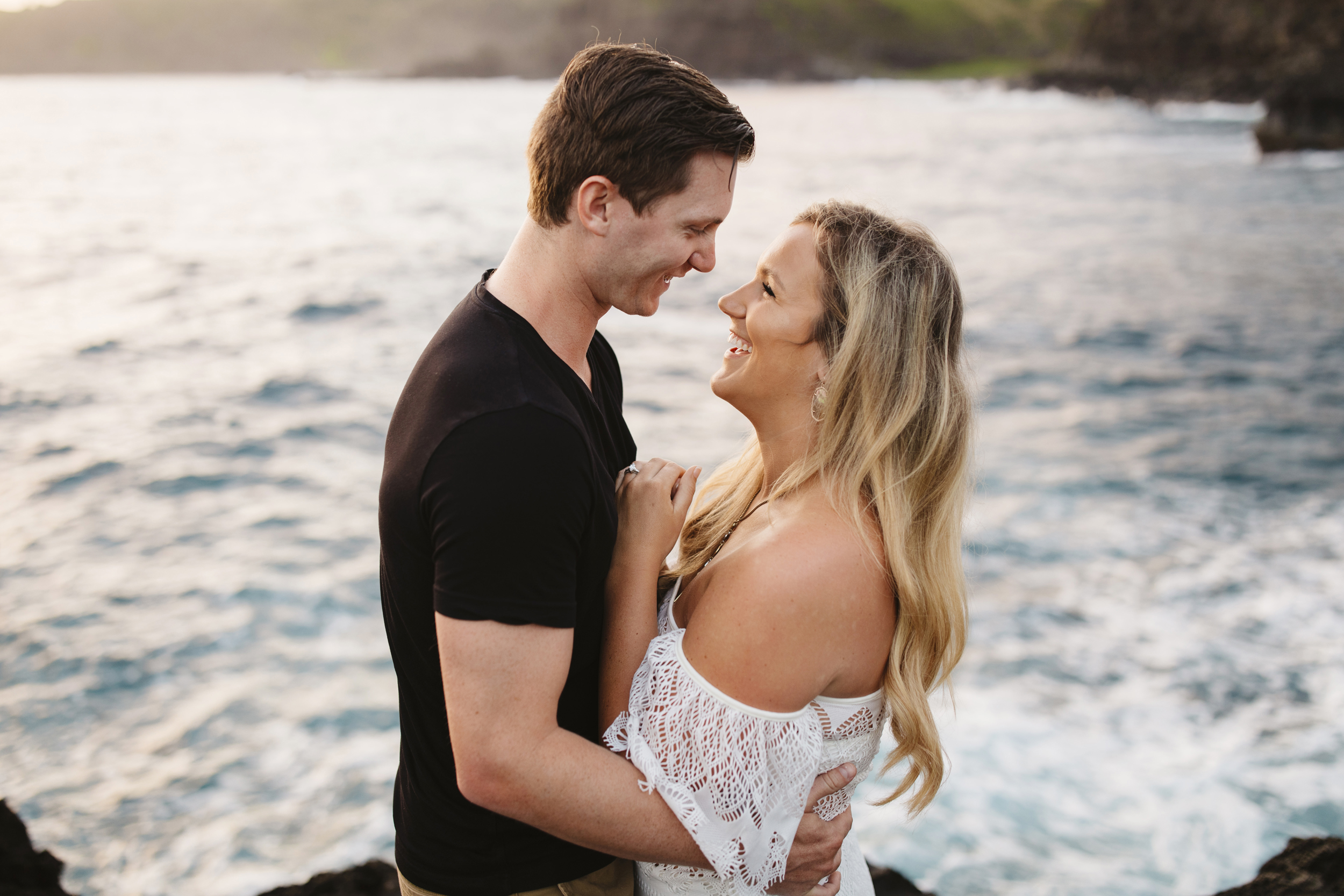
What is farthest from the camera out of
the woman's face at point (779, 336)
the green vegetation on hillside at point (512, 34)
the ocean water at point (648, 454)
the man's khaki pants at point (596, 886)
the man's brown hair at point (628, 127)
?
the green vegetation on hillside at point (512, 34)

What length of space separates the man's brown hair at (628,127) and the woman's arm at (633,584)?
2.25 feet

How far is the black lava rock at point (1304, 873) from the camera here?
339 centimetres

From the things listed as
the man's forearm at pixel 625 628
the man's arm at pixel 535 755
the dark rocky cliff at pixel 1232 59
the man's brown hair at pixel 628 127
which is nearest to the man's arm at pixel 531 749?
the man's arm at pixel 535 755

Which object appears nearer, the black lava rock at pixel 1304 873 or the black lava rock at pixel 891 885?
the black lava rock at pixel 1304 873

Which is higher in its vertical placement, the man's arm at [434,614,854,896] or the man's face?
the man's face

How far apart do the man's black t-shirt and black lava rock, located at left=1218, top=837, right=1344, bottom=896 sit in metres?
2.69

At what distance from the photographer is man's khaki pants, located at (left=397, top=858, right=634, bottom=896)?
225 cm

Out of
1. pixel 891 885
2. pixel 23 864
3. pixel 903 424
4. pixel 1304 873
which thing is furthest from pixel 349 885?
pixel 1304 873

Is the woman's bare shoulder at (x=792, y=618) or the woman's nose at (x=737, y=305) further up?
the woman's nose at (x=737, y=305)

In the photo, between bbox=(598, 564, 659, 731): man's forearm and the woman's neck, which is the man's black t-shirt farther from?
the woman's neck

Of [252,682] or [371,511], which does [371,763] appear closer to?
[252,682]

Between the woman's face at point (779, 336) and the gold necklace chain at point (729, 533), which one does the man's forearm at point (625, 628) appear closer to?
the gold necklace chain at point (729, 533)

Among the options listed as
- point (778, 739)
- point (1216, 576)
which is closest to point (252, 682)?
point (778, 739)

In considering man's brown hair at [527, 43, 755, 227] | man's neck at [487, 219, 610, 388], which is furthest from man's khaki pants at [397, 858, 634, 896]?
man's brown hair at [527, 43, 755, 227]
